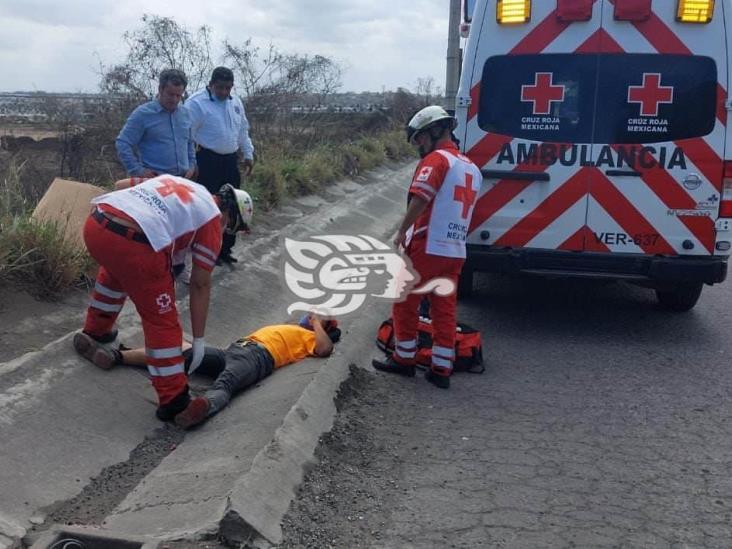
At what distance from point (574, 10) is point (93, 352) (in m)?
4.36

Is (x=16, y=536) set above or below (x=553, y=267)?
below

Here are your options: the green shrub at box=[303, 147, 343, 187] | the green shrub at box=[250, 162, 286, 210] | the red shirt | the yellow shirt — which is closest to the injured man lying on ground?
the yellow shirt

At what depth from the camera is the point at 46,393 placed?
4.41 metres

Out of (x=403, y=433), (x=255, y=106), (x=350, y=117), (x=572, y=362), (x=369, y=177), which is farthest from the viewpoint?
(x=350, y=117)

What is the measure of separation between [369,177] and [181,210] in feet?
39.9

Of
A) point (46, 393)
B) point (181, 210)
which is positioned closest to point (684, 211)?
point (181, 210)

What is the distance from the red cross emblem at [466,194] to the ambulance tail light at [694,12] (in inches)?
89.0

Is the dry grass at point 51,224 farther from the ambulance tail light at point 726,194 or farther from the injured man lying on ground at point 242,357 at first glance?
the ambulance tail light at point 726,194

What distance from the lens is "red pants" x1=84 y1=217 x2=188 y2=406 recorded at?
423 cm

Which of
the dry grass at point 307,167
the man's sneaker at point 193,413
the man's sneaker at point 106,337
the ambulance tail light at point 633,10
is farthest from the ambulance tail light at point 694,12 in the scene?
the dry grass at point 307,167

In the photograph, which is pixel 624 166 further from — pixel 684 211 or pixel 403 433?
pixel 403 433

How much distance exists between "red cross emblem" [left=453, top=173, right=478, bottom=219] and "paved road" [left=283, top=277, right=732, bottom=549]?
1176mm

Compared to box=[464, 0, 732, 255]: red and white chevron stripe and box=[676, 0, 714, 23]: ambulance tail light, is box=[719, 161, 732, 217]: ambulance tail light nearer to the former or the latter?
box=[464, 0, 732, 255]: red and white chevron stripe

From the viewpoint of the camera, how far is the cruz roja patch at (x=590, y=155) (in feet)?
21.3
